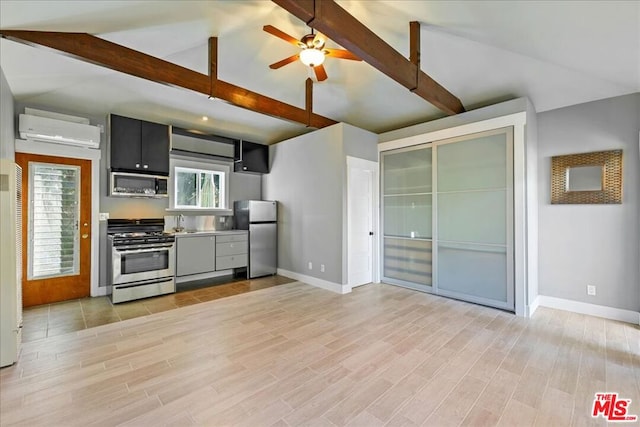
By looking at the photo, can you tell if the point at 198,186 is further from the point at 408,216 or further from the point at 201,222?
the point at 408,216

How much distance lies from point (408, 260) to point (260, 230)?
2.81m

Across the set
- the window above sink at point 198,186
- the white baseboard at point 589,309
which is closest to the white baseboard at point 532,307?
the white baseboard at point 589,309

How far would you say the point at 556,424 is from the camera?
175 centimetres

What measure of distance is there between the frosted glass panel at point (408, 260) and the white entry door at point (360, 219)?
1.04 ft

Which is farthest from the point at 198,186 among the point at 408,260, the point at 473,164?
the point at 473,164

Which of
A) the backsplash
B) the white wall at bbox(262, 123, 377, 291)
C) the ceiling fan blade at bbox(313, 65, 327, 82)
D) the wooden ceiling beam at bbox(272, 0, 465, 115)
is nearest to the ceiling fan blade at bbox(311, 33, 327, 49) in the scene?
the ceiling fan blade at bbox(313, 65, 327, 82)

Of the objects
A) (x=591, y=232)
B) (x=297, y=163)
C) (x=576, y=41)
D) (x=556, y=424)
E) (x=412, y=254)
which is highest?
(x=576, y=41)

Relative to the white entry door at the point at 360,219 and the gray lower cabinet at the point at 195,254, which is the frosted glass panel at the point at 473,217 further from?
the gray lower cabinet at the point at 195,254

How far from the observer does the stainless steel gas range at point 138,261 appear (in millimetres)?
4031

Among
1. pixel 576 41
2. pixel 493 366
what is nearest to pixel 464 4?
pixel 576 41

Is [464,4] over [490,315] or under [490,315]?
over

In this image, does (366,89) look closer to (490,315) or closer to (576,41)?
(576,41)

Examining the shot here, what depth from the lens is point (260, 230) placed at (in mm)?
5578

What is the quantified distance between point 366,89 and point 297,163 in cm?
178
